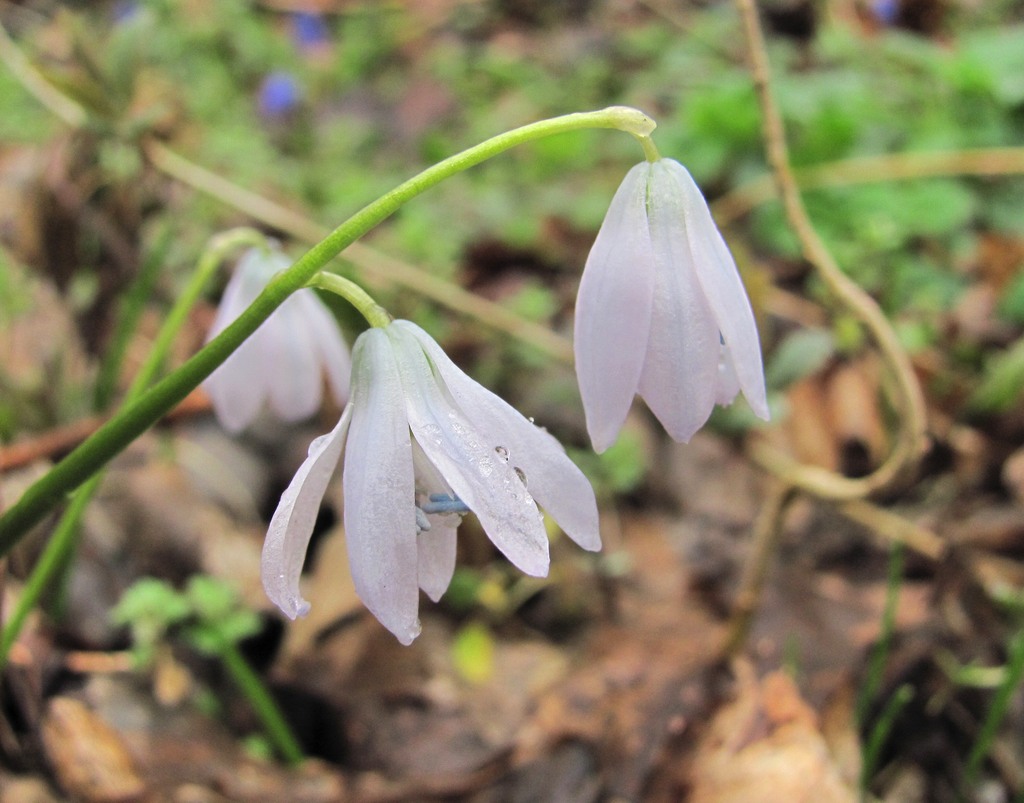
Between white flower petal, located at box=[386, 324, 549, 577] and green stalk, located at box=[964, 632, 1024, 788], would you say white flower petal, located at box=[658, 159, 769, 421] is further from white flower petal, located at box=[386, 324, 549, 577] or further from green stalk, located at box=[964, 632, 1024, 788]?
green stalk, located at box=[964, 632, 1024, 788]

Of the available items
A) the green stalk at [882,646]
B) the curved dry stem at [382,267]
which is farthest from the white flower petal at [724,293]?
the curved dry stem at [382,267]

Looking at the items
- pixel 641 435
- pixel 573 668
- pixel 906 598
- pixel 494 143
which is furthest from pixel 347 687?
pixel 494 143

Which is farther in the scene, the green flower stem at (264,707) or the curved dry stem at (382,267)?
the curved dry stem at (382,267)

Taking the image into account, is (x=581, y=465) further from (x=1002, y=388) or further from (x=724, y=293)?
(x=724, y=293)

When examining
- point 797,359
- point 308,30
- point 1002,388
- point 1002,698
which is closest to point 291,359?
point 1002,698

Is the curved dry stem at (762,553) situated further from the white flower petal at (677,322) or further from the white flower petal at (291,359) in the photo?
the white flower petal at (291,359)

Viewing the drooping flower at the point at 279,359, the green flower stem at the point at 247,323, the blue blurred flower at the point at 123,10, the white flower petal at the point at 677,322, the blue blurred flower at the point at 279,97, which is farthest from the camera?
the blue blurred flower at the point at 123,10

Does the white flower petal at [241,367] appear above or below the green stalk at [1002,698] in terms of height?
above
